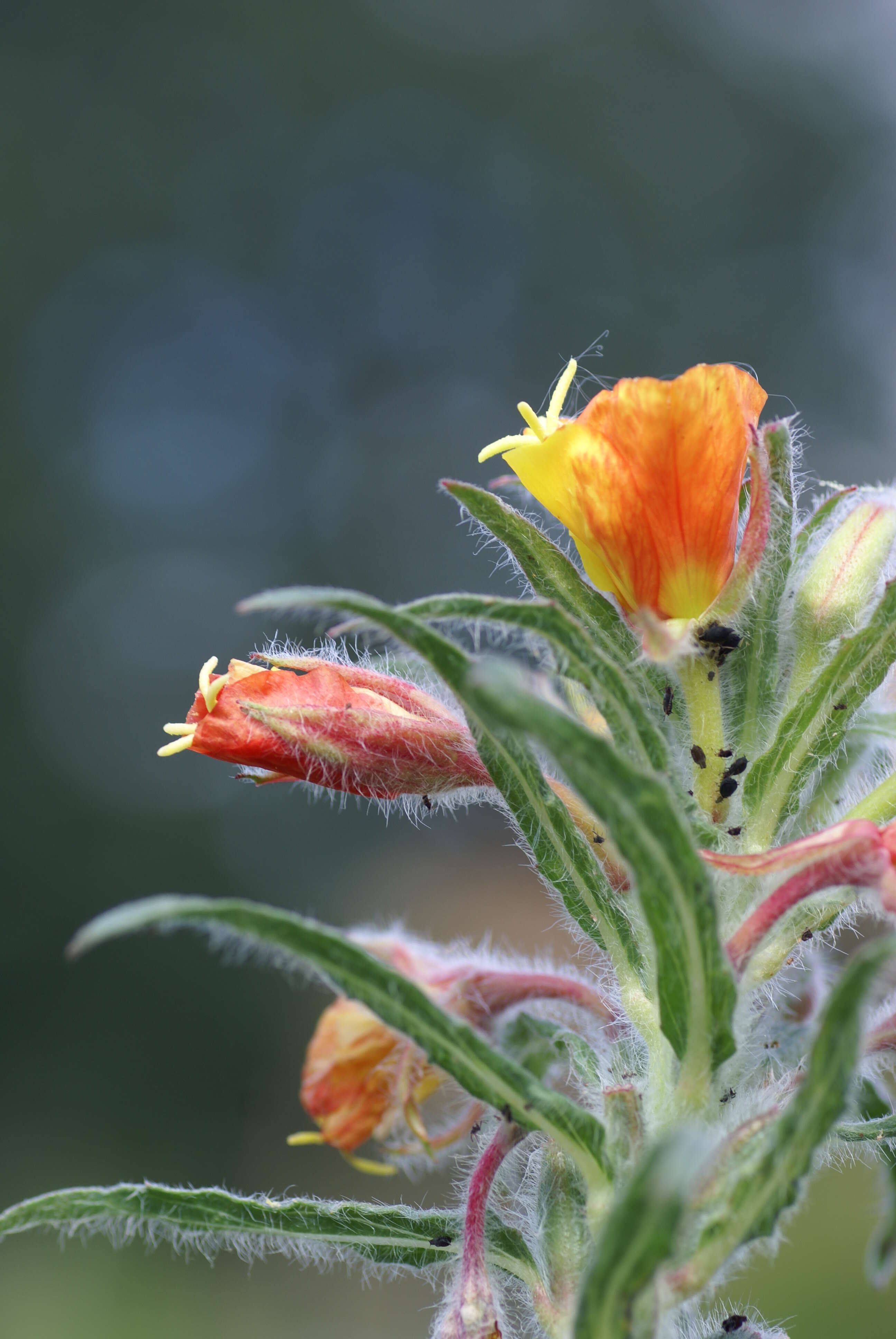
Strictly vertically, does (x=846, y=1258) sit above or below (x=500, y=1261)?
below

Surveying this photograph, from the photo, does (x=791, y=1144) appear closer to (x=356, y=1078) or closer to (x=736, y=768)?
(x=736, y=768)

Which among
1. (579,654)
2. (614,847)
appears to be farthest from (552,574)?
(614,847)

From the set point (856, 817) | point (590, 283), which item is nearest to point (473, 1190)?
point (856, 817)

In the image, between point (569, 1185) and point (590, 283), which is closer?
point (569, 1185)

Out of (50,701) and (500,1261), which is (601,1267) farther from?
(50,701)

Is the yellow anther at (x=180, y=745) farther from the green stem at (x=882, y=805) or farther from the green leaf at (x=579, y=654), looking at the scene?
the green stem at (x=882, y=805)

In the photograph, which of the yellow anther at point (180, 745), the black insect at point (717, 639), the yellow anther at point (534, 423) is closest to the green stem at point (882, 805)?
the black insect at point (717, 639)

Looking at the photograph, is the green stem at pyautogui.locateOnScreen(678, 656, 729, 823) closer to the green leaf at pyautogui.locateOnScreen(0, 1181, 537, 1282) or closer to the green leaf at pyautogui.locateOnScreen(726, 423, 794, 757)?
the green leaf at pyautogui.locateOnScreen(726, 423, 794, 757)
